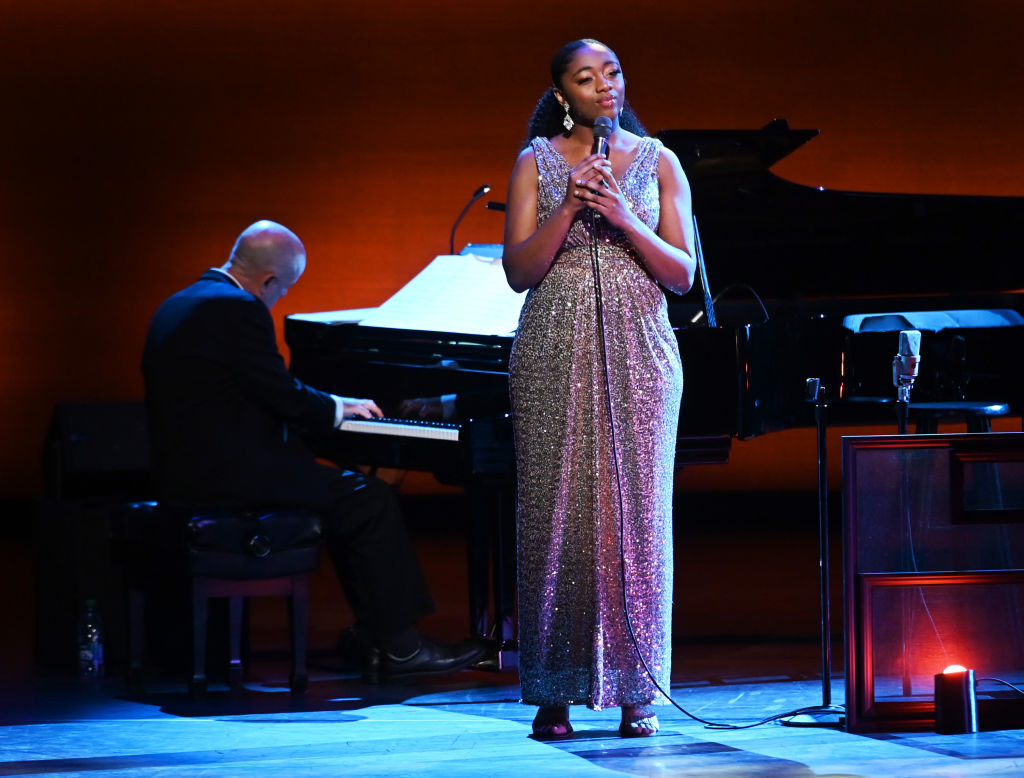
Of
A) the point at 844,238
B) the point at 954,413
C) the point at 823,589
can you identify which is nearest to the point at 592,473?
the point at 823,589

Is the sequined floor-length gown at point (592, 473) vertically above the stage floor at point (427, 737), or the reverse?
the sequined floor-length gown at point (592, 473)

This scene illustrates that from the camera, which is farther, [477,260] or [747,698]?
[477,260]

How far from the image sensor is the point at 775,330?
13.3ft

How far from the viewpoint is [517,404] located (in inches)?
117

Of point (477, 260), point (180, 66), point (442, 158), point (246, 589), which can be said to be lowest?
point (246, 589)

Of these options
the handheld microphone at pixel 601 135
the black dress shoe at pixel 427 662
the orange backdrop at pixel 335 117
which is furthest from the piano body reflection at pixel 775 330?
the orange backdrop at pixel 335 117

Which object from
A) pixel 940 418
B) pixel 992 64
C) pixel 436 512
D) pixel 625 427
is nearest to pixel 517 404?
pixel 625 427

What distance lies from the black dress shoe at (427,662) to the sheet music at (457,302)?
97 cm

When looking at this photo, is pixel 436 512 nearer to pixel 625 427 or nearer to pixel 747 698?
pixel 747 698

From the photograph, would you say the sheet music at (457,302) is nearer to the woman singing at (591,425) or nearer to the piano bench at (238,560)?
the piano bench at (238,560)

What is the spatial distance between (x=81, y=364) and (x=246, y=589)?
173 inches

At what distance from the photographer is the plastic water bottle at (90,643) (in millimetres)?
4055

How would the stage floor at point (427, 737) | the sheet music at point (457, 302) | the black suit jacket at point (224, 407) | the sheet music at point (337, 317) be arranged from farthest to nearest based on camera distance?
the sheet music at point (337, 317), the sheet music at point (457, 302), the black suit jacket at point (224, 407), the stage floor at point (427, 737)

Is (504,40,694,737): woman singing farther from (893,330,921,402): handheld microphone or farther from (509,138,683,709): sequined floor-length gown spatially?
(893,330,921,402): handheld microphone
